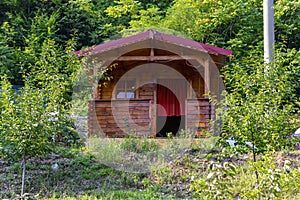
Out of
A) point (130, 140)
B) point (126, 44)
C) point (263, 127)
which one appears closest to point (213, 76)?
point (126, 44)

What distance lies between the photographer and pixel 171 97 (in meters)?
11.7

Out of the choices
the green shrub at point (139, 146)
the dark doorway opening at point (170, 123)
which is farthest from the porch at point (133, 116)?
the dark doorway opening at point (170, 123)

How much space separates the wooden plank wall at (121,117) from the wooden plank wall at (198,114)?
100 cm

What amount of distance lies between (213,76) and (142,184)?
7019 mm

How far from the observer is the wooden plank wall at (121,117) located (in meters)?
8.27

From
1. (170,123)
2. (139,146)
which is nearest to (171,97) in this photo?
(170,123)

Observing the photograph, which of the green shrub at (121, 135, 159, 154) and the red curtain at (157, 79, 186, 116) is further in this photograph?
the red curtain at (157, 79, 186, 116)

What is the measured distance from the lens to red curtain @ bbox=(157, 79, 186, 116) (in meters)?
11.5

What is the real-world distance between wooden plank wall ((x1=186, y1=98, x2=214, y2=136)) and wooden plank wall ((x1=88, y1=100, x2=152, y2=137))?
100 cm

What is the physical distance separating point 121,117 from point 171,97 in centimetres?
359

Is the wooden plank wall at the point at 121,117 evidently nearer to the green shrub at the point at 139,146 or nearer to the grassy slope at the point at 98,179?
the green shrub at the point at 139,146

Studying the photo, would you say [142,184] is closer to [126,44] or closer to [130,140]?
[130,140]

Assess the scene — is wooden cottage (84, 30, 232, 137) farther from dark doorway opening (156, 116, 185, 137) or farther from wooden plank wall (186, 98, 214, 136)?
dark doorway opening (156, 116, 185, 137)

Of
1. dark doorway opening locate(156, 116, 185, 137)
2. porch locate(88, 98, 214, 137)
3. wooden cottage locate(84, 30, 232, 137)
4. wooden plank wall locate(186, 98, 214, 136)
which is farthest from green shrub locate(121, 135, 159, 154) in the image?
dark doorway opening locate(156, 116, 185, 137)
